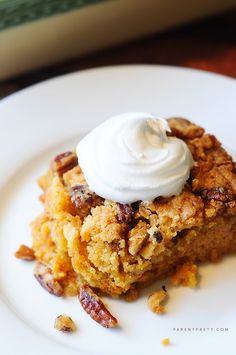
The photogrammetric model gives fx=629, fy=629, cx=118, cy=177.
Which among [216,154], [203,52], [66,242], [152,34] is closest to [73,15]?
[152,34]

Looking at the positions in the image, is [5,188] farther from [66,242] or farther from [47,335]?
[47,335]

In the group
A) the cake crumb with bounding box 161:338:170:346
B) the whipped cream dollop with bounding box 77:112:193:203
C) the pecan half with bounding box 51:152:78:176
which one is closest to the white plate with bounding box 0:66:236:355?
the cake crumb with bounding box 161:338:170:346

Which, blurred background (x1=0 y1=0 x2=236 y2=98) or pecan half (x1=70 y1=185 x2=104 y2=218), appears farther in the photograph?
blurred background (x1=0 y1=0 x2=236 y2=98)

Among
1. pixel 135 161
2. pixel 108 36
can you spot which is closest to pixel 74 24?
pixel 108 36

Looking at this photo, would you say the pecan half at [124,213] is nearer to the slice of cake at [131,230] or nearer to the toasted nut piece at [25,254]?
the slice of cake at [131,230]

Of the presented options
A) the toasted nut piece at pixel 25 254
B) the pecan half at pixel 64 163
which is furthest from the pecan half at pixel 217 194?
the toasted nut piece at pixel 25 254

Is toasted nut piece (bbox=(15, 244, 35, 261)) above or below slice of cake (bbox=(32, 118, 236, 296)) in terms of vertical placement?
above

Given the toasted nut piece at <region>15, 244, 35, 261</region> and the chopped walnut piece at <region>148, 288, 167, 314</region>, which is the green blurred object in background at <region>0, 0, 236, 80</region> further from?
the chopped walnut piece at <region>148, 288, 167, 314</region>

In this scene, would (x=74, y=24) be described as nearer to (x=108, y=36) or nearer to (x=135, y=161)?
(x=108, y=36)
